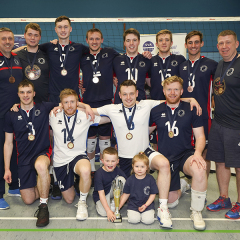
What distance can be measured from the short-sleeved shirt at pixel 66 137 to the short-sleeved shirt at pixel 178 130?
1.17 meters

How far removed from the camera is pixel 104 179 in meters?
3.52

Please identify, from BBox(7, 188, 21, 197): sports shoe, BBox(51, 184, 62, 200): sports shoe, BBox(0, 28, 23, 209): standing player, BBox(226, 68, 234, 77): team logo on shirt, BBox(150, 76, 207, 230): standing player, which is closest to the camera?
BBox(226, 68, 234, 77): team logo on shirt

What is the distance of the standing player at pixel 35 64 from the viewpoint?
427 cm

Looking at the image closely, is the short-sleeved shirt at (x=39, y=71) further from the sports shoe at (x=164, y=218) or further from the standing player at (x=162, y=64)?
the sports shoe at (x=164, y=218)

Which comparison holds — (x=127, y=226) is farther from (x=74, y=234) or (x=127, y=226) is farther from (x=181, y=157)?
(x=181, y=157)

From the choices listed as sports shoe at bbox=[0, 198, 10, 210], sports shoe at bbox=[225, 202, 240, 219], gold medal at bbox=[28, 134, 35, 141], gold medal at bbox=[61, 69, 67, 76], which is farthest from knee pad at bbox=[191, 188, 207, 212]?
gold medal at bbox=[61, 69, 67, 76]

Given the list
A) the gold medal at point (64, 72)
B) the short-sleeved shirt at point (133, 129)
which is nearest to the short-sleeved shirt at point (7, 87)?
the gold medal at point (64, 72)

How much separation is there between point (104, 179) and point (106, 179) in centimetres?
3

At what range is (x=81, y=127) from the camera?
3.81 meters

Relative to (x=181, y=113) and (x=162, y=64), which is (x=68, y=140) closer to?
(x=181, y=113)

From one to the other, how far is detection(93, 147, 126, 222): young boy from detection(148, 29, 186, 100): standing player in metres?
1.56

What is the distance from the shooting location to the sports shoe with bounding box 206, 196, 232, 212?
3.65m

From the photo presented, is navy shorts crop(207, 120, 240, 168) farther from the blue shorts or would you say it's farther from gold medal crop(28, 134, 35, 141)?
gold medal crop(28, 134, 35, 141)
